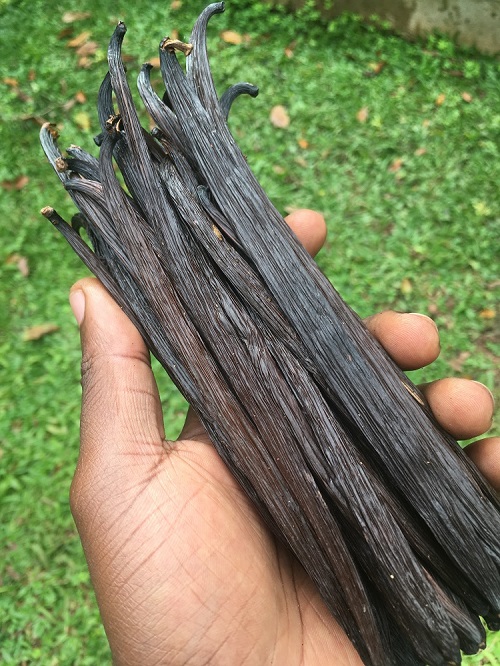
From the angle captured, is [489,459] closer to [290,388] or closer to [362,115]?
[290,388]

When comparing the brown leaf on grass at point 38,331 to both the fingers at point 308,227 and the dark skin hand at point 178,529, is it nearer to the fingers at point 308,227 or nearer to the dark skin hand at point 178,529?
the dark skin hand at point 178,529

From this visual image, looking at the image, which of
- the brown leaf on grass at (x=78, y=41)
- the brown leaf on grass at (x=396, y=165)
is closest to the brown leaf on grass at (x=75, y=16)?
the brown leaf on grass at (x=78, y=41)

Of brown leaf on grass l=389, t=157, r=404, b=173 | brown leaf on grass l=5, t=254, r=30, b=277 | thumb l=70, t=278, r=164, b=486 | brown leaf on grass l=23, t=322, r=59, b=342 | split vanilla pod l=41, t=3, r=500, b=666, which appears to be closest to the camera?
split vanilla pod l=41, t=3, r=500, b=666

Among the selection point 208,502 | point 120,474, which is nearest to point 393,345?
point 208,502

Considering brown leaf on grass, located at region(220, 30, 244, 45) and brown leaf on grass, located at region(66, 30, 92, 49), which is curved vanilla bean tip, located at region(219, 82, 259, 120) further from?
brown leaf on grass, located at region(66, 30, 92, 49)

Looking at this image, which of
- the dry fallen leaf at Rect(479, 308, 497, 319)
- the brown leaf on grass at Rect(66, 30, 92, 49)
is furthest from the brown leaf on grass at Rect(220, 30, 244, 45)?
the dry fallen leaf at Rect(479, 308, 497, 319)

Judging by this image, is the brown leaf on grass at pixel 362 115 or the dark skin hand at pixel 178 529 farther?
the brown leaf on grass at pixel 362 115

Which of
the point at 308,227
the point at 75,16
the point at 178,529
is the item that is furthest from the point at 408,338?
the point at 75,16
